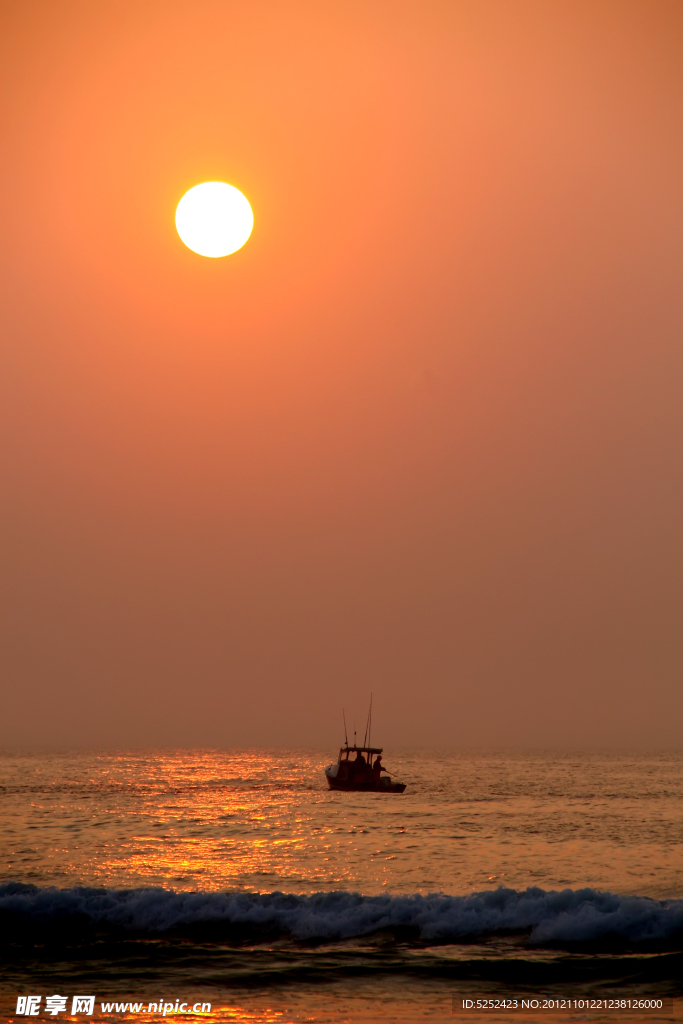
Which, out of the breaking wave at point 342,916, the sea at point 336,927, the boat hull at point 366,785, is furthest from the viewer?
the boat hull at point 366,785

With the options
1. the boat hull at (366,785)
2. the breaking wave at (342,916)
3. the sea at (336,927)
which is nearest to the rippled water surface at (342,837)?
the sea at (336,927)

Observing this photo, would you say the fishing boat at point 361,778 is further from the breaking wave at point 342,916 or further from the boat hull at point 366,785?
the breaking wave at point 342,916

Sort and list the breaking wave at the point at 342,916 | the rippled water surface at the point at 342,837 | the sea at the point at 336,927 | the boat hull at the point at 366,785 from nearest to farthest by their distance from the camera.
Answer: the sea at the point at 336,927 < the breaking wave at the point at 342,916 < the rippled water surface at the point at 342,837 < the boat hull at the point at 366,785

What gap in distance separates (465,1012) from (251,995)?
4.01 metres

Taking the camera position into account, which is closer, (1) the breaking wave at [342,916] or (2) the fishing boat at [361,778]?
(1) the breaking wave at [342,916]

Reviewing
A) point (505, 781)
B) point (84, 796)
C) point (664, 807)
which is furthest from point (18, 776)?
point (664, 807)

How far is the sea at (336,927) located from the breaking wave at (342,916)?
2.1 inches

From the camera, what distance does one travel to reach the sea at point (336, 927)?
47.9 feet

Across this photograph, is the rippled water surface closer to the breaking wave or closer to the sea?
the sea

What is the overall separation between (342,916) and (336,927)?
48 cm

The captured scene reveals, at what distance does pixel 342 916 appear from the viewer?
20.1 meters

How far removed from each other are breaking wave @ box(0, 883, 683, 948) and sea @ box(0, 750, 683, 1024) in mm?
53

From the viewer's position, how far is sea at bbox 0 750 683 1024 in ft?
47.9

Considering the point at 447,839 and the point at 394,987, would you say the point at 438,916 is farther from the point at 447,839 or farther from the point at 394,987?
the point at 447,839
